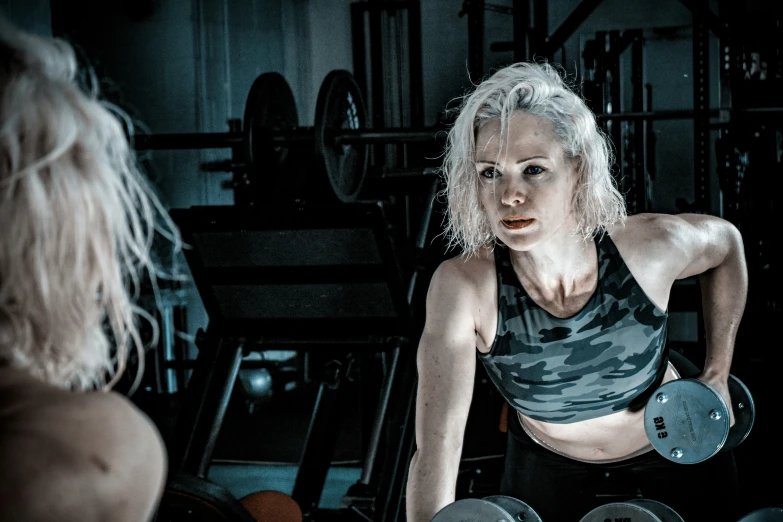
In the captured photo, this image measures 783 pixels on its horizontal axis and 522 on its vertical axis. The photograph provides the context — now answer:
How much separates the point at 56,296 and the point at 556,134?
50.4 inches

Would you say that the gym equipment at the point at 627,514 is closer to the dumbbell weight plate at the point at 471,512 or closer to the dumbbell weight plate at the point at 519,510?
the dumbbell weight plate at the point at 519,510

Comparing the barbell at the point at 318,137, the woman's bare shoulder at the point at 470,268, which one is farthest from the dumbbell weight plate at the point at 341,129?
the woman's bare shoulder at the point at 470,268

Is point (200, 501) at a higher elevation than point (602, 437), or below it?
below

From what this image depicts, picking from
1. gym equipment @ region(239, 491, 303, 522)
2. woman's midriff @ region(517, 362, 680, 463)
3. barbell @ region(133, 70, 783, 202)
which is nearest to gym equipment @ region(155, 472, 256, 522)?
gym equipment @ region(239, 491, 303, 522)

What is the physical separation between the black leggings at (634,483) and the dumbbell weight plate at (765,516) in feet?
0.66

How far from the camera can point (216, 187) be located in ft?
17.2

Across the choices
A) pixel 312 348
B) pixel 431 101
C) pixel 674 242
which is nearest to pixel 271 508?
pixel 312 348

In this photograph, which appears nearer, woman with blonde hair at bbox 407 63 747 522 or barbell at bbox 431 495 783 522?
barbell at bbox 431 495 783 522

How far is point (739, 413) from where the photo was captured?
6.29 feet

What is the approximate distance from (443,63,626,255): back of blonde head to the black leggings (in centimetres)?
50

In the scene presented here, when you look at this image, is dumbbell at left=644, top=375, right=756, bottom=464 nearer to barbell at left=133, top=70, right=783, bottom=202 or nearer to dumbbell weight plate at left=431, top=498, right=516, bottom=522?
dumbbell weight plate at left=431, top=498, right=516, bottom=522

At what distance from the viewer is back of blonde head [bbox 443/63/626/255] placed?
1.72 meters

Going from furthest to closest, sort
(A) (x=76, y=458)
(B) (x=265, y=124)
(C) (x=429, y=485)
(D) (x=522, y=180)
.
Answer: (B) (x=265, y=124) < (D) (x=522, y=180) < (C) (x=429, y=485) < (A) (x=76, y=458)

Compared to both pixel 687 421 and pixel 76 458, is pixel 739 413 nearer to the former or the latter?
pixel 687 421
